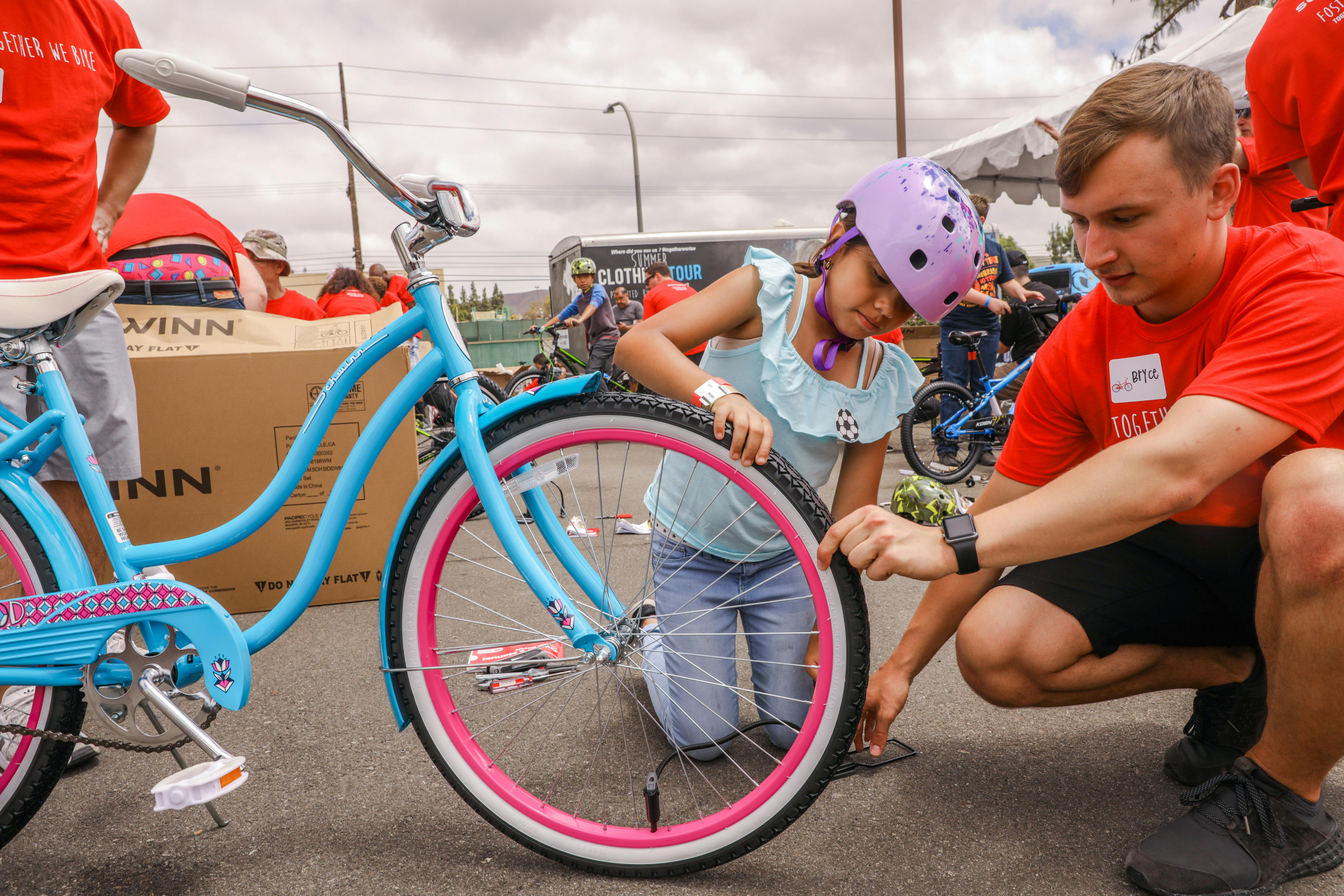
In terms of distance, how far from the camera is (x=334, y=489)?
4.56ft

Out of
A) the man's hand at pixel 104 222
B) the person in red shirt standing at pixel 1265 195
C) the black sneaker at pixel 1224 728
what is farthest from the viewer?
the person in red shirt standing at pixel 1265 195

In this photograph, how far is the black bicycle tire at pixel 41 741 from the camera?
1.38 metres

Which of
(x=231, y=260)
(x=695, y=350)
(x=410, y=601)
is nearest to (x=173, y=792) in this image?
(x=410, y=601)

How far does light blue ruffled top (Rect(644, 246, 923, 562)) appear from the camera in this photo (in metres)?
1.64

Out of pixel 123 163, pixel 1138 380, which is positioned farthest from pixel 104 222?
pixel 1138 380

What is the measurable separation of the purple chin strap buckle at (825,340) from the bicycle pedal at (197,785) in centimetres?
129

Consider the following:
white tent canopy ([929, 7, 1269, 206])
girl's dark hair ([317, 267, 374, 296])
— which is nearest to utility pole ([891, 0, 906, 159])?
white tent canopy ([929, 7, 1269, 206])

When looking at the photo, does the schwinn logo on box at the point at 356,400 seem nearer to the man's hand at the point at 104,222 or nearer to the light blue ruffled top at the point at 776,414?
the man's hand at the point at 104,222

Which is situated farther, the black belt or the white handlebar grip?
the black belt

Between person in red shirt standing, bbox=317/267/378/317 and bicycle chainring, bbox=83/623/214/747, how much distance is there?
14.3 ft

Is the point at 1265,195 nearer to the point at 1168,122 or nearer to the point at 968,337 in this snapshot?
the point at 1168,122

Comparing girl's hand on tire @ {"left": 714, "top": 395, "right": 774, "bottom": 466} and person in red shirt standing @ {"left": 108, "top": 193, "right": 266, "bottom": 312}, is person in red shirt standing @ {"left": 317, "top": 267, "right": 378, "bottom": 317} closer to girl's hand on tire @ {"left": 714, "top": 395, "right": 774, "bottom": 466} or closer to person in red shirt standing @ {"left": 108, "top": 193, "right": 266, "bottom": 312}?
person in red shirt standing @ {"left": 108, "top": 193, "right": 266, "bottom": 312}

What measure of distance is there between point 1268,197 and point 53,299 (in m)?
3.07

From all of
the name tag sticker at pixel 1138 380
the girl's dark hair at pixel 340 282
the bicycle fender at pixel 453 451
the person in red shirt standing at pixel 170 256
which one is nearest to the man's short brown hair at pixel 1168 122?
the name tag sticker at pixel 1138 380
